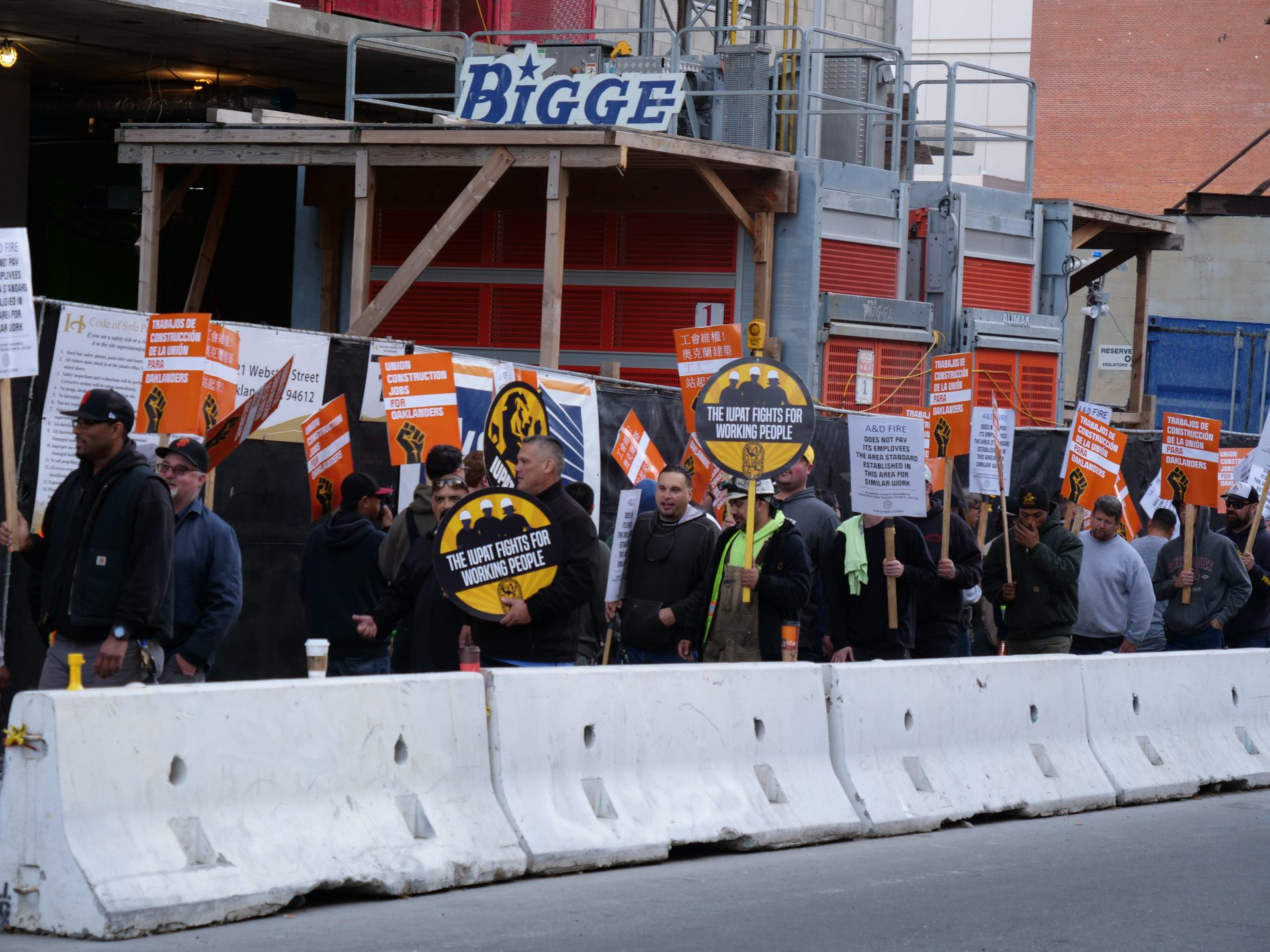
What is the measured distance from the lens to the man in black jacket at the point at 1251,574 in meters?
14.1

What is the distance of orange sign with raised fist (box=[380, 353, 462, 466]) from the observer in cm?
1102

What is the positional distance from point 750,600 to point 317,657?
3462 millimetres

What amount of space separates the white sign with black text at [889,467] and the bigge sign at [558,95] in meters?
6.42

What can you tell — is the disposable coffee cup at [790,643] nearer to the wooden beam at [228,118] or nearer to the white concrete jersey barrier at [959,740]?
the white concrete jersey barrier at [959,740]

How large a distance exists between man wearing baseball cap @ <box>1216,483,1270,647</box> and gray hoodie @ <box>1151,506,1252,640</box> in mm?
189

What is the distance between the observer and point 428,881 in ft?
24.2

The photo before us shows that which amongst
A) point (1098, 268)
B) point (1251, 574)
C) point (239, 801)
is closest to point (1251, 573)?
point (1251, 574)

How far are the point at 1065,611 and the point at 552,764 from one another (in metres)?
5.20

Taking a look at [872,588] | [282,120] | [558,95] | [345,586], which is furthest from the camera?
[282,120]

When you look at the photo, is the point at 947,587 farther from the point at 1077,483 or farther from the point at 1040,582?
the point at 1077,483

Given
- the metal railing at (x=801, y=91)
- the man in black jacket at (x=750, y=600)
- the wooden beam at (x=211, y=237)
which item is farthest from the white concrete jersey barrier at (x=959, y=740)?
the wooden beam at (x=211, y=237)

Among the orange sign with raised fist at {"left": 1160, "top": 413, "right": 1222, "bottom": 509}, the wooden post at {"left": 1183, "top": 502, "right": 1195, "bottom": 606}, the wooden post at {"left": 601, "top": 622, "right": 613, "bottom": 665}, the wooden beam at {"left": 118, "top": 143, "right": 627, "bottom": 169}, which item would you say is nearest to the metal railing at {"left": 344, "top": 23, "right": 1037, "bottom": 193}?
the wooden beam at {"left": 118, "top": 143, "right": 627, "bottom": 169}

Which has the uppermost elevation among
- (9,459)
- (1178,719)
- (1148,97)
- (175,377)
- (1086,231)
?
(1148,97)

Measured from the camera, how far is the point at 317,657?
25.0ft
